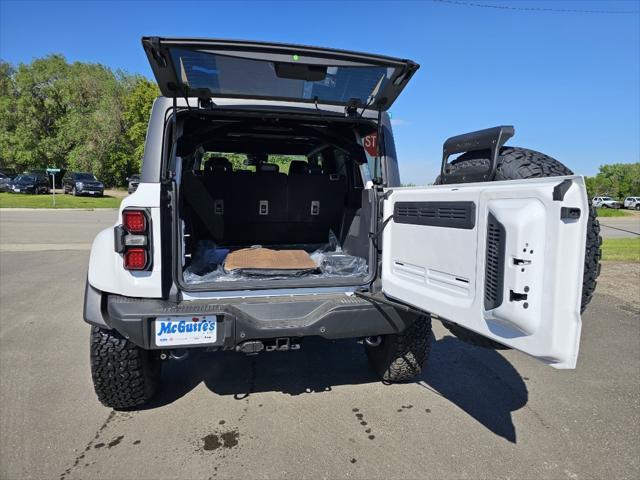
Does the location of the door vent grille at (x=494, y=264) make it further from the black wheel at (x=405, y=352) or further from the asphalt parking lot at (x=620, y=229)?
the asphalt parking lot at (x=620, y=229)

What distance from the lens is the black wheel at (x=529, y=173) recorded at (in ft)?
6.89

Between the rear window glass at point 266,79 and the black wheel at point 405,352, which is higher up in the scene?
the rear window glass at point 266,79

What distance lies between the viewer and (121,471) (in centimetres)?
230

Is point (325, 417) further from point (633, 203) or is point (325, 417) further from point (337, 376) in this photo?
point (633, 203)

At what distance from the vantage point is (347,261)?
360 cm

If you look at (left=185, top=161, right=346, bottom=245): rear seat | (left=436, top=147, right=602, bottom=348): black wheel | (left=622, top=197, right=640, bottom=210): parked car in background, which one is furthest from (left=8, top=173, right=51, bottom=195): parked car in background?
(left=622, top=197, right=640, bottom=210): parked car in background

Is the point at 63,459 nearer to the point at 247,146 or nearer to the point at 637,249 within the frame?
the point at 247,146

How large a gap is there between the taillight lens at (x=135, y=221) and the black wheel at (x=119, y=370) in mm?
691

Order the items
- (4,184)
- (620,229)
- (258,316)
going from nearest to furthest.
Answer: (258,316)
(620,229)
(4,184)

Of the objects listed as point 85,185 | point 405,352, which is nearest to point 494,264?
point 405,352

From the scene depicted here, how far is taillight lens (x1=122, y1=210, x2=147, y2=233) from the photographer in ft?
7.81

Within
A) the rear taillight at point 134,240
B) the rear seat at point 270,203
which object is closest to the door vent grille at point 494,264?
the rear taillight at point 134,240

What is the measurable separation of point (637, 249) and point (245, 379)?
439 inches

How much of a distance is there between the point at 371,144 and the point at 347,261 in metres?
0.99
